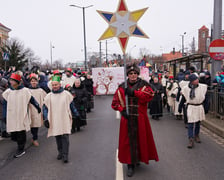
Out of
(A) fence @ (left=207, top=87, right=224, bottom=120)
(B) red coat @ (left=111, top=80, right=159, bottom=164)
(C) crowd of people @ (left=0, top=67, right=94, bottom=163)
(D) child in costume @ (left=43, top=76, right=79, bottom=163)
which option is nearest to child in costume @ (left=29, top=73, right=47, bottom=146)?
(C) crowd of people @ (left=0, top=67, right=94, bottom=163)

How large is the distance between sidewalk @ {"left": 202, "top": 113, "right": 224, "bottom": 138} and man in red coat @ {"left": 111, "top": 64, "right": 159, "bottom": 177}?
11.5ft

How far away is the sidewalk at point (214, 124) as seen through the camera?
724 centimetres

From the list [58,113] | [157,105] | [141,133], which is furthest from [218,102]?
[58,113]

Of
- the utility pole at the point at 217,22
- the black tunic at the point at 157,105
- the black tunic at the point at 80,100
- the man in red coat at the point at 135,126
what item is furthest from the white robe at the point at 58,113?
the utility pole at the point at 217,22

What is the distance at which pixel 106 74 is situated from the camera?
18.6m

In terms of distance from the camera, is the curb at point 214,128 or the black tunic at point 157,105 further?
the black tunic at point 157,105

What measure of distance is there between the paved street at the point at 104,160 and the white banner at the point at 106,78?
35.7 feet

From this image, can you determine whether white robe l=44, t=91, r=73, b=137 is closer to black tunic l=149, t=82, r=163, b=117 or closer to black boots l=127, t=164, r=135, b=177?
black boots l=127, t=164, r=135, b=177

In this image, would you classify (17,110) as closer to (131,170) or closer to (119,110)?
(119,110)

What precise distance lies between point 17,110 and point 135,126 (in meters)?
2.77

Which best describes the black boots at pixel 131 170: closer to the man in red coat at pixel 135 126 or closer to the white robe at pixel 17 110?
the man in red coat at pixel 135 126

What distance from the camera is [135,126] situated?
451 cm

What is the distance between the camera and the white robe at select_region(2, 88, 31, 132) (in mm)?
5641

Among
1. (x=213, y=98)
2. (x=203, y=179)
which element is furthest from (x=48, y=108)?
(x=213, y=98)
